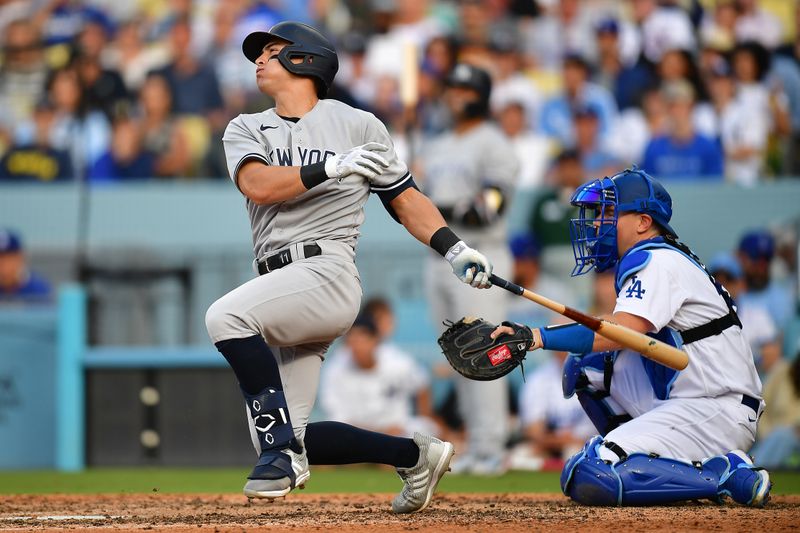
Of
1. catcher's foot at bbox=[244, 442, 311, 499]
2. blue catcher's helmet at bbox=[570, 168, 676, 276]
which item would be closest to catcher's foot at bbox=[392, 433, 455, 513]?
catcher's foot at bbox=[244, 442, 311, 499]

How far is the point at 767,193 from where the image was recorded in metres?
9.73

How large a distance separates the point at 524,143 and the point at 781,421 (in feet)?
13.0

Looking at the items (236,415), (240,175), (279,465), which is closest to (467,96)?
(236,415)

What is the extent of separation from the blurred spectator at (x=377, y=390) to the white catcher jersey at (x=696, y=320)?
392 centimetres

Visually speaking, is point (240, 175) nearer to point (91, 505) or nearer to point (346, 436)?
point (346, 436)

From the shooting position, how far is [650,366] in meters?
4.88

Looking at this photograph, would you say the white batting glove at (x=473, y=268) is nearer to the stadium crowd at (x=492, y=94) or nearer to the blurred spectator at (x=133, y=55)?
the stadium crowd at (x=492, y=94)

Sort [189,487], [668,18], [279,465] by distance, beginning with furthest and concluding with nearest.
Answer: [668,18] → [189,487] → [279,465]

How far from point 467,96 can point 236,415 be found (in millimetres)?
2762

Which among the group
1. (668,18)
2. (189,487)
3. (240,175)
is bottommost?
(189,487)

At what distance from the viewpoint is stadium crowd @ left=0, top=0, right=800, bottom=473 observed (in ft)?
30.5

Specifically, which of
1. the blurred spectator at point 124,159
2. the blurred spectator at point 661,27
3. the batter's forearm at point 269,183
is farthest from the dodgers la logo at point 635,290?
the blurred spectator at point 661,27

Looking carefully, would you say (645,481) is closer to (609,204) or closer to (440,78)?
(609,204)

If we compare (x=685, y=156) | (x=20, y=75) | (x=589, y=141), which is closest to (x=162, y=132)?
(x=20, y=75)
